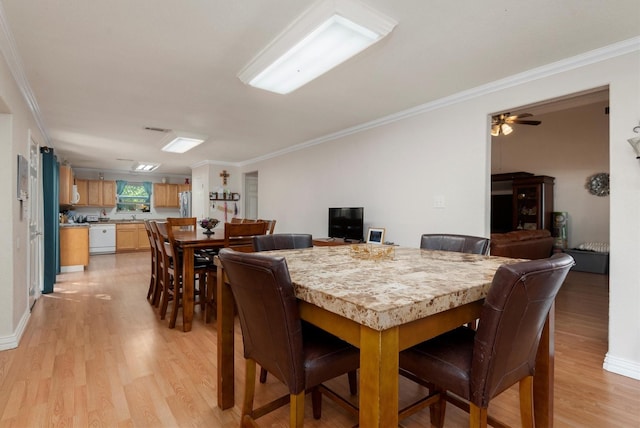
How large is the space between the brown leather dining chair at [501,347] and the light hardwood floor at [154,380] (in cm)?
65

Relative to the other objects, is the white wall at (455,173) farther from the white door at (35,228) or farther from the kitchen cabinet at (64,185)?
the kitchen cabinet at (64,185)

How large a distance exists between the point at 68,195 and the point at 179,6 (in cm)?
621

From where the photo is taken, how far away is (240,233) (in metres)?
3.08

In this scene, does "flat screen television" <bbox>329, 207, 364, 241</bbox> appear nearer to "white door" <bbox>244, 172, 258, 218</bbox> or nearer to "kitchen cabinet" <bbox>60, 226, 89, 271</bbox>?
"white door" <bbox>244, 172, 258, 218</bbox>

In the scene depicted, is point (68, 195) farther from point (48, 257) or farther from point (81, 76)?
point (81, 76)

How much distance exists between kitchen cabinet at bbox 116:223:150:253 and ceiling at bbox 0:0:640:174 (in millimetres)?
4703

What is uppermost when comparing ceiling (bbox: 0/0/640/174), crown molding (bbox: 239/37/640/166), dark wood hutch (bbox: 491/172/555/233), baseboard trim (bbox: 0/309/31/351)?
ceiling (bbox: 0/0/640/174)

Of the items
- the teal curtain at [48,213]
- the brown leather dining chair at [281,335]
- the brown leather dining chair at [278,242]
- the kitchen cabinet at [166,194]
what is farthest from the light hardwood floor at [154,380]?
the kitchen cabinet at [166,194]

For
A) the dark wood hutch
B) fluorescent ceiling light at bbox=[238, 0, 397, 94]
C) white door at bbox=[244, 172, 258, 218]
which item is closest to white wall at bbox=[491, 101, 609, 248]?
the dark wood hutch

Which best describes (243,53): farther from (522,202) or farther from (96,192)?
(96,192)

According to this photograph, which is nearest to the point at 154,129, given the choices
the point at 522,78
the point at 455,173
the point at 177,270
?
the point at 177,270

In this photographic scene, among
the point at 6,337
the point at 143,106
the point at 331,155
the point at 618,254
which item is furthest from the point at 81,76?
the point at 618,254

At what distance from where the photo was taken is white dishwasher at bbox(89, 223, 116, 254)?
7829 millimetres

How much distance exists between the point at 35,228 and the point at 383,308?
474cm
